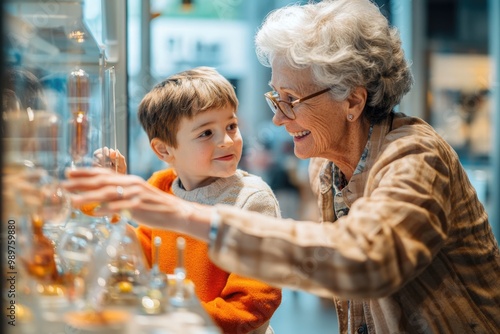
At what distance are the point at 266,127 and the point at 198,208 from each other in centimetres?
757

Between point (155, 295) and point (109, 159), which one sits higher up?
point (109, 159)

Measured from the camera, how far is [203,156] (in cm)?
189

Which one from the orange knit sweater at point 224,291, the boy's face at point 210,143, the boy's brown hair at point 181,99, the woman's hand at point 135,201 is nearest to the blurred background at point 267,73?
the boy's brown hair at point 181,99

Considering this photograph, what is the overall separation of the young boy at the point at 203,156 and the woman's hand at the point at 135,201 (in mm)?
511

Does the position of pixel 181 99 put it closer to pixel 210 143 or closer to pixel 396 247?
pixel 210 143

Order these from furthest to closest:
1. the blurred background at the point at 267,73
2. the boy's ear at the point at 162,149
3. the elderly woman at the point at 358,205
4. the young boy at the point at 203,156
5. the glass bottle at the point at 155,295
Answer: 1. the blurred background at the point at 267,73
2. the boy's ear at the point at 162,149
3. the young boy at the point at 203,156
4. the elderly woman at the point at 358,205
5. the glass bottle at the point at 155,295

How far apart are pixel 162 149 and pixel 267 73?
707 cm

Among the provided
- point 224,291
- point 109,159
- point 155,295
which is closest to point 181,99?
point 109,159

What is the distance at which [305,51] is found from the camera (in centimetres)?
185

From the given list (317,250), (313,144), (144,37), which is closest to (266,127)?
(144,37)

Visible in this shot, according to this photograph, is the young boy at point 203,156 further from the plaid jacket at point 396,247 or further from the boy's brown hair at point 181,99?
the plaid jacket at point 396,247

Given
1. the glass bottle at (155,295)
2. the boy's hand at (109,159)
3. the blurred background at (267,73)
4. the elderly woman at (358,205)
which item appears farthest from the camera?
the blurred background at (267,73)

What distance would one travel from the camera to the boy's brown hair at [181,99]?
187 centimetres

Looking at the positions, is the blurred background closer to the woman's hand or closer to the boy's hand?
the boy's hand
